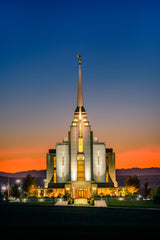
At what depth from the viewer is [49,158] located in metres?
136

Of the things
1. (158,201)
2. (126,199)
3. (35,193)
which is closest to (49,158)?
(35,193)

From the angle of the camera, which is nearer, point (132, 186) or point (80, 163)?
point (80, 163)

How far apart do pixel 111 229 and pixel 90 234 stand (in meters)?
4.18

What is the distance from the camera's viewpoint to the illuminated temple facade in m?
119

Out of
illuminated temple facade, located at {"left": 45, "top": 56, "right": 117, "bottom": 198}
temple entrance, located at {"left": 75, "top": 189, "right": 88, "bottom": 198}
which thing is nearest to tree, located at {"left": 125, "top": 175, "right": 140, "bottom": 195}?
illuminated temple facade, located at {"left": 45, "top": 56, "right": 117, "bottom": 198}

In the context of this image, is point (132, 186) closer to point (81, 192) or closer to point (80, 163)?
point (81, 192)

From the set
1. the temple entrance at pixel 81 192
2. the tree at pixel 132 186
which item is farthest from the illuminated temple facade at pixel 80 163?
the tree at pixel 132 186

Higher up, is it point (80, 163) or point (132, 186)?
point (80, 163)

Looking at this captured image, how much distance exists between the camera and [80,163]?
4862 inches

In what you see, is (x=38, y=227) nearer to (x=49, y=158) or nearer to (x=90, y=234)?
(x=90, y=234)

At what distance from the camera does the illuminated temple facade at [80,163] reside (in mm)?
119250

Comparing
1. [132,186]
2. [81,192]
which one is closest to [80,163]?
[81,192]

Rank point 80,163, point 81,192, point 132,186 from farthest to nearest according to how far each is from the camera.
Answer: point 132,186, point 80,163, point 81,192

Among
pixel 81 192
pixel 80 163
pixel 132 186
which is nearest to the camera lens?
pixel 81 192
